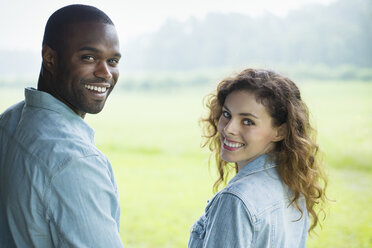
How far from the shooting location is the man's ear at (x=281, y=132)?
1231mm

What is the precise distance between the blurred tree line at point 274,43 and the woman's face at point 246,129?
392cm

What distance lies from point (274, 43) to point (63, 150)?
5268 mm

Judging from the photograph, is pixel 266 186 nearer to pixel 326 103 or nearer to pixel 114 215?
pixel 114 215

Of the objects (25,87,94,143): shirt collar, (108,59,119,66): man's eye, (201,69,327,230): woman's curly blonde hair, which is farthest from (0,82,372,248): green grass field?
(25,87,94,143): shirt collar

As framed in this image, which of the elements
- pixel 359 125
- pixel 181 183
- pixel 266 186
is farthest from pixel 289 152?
pixel 359 125

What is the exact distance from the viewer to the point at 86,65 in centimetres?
97

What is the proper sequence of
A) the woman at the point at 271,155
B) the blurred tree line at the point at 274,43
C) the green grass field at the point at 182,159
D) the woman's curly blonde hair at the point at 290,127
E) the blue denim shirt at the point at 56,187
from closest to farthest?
the blue denim shirt at the point at 56,187, the woman at the point at 271,155, the woman's curly blonde hair at the point at 290,127, the green grass field at the point at 182,159, the blurred tree line at the point at 274,43

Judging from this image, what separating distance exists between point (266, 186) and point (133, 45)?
5.20 m

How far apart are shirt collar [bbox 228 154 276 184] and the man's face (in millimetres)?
462

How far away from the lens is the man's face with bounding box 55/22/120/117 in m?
0.94

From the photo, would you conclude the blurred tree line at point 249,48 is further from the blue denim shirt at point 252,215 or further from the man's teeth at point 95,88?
the man's teeth at point 95,88

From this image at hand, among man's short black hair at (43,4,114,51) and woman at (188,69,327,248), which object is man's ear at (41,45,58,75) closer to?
man's short black hair at (43,4,114,51)

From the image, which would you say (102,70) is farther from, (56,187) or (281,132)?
(281,132)

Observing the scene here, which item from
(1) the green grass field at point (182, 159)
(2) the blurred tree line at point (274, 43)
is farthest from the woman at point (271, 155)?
(2) the blurred tree line at point (274, 43)
